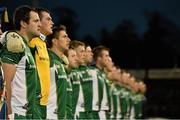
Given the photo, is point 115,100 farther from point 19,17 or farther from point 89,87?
point 19,17

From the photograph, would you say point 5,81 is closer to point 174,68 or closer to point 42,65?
point 42,65

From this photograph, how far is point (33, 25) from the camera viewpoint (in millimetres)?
6500

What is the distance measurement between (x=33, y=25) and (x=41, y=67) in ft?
1.38

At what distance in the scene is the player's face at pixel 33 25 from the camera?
21.3ft

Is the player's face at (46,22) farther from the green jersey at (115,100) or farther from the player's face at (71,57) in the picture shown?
the green jersey at (115,100)

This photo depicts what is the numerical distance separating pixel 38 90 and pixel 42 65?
28cm

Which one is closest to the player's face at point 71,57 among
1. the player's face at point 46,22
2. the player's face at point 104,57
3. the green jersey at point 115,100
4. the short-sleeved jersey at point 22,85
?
the player's face at point 46,22

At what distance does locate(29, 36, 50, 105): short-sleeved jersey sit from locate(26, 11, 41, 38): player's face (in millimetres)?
142

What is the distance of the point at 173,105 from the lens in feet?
99.5

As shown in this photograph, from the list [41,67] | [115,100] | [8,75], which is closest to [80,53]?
[41,67]

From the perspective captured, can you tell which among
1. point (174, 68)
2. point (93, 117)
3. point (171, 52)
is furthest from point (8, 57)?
point (171, 52)

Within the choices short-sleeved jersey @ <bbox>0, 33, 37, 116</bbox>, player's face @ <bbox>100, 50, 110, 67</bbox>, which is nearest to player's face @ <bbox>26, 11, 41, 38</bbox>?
short-sleeved jersey @ <bbox>0, 33, 37, 116</bbox>

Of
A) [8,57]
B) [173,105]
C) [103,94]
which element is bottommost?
[173,105]

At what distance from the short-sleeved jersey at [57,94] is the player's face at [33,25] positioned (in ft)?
2.93
